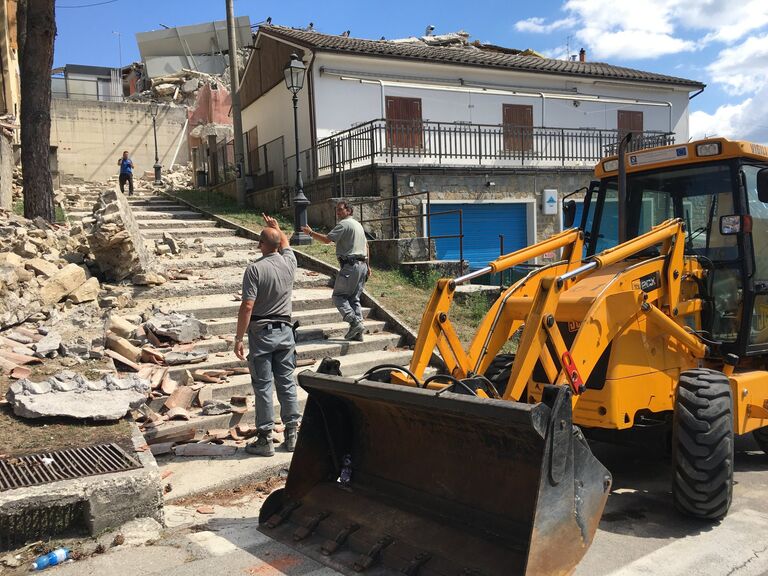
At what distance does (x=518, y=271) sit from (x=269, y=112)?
43.5 ft

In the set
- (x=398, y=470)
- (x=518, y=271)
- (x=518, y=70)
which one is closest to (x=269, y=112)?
(x=518, y=70)

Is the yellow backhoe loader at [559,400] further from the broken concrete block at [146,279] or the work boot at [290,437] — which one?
the broken concrete block at [146,279]

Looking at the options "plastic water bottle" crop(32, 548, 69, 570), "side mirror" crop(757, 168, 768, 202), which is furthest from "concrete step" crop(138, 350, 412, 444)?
"side mirror" crop(757, 168, 768, 202)

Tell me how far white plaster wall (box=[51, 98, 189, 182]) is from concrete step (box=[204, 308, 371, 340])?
2301cm

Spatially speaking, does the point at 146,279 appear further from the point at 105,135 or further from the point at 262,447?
the point at 105,135

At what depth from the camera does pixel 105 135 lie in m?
29.8

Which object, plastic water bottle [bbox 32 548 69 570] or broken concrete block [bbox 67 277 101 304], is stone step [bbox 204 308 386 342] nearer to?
broken concrete block [bbox 67 277 101 304]

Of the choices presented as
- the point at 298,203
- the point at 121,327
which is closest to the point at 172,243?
the point at 298,203

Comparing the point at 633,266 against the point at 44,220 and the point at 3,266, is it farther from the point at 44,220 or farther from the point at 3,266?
the point at 44,220

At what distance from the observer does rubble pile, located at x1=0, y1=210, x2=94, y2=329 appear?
26.4ft

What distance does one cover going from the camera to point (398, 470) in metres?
4.41

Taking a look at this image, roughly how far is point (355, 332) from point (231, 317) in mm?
1785

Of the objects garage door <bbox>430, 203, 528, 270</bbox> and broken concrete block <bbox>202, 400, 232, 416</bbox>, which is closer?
broken concrete block <bbox>202, 400, 232, 416</bbox>

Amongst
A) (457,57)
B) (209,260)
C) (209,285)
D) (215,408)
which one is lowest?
(215,408)
